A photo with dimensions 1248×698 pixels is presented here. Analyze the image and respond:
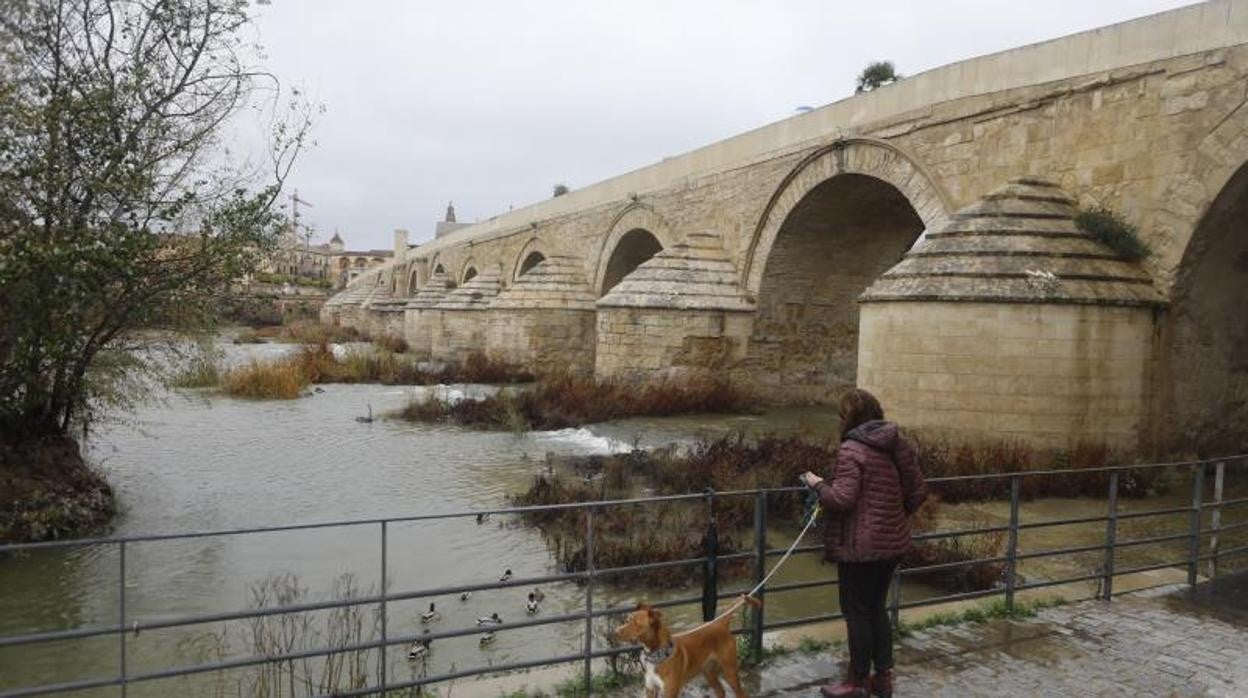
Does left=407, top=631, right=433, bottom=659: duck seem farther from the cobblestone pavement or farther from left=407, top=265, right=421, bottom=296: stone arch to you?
left=407, top=265, right=421, bottom=296: stone arch

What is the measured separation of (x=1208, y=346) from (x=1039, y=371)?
200 centimetres

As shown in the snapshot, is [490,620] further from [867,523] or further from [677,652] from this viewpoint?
[867,523]

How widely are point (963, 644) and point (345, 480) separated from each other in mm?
6986

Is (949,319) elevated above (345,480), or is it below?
above

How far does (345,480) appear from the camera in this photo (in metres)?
9.30

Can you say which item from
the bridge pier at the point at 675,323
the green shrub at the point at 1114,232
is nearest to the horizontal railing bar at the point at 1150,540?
the green shrub at the point at 1114,232

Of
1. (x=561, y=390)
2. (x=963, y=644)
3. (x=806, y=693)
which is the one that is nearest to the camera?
(x=806, y=693)

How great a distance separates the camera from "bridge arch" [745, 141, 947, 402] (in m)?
14.3

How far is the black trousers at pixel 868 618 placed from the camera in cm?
330

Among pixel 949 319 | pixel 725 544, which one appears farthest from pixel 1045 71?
pixel 725 544

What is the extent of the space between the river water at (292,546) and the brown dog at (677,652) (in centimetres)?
181

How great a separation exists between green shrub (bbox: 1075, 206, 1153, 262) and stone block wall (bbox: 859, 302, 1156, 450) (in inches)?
26.7

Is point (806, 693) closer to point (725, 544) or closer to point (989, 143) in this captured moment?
point (725, 544)

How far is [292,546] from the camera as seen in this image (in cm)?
682
